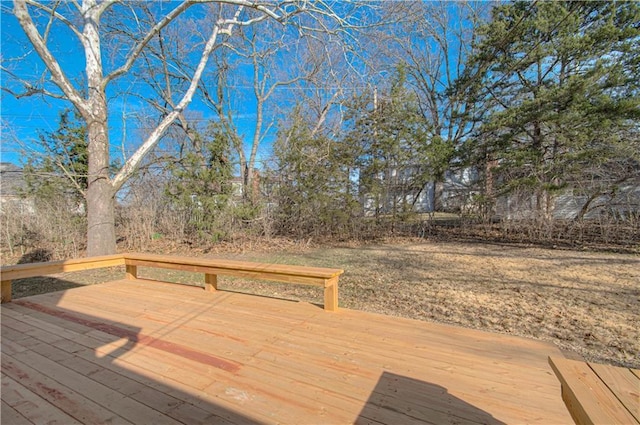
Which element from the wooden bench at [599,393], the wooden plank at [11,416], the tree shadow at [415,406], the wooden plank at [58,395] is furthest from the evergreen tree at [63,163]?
the wooden bench at [599,393]

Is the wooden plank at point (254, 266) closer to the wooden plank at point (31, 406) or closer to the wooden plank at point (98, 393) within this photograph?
the wooden plank at point (98, 393)

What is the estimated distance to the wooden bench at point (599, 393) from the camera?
1.00 meters

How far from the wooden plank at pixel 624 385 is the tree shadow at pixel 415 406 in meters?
0.49

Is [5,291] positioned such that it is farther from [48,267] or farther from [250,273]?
[250,273]

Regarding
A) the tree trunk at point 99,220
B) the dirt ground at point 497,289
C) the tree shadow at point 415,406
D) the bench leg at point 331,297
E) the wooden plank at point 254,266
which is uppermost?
the tree trunk at point 99,220

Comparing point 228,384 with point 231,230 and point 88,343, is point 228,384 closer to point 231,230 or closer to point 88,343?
point 88,343

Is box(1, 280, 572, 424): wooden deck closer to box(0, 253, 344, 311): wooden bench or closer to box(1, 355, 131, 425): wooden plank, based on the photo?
box(1, 355, 131, 425): wooden plank

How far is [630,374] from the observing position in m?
1.31

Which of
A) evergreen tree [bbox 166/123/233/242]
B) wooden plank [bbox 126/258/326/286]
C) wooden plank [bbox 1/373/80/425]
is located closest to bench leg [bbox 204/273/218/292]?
wooden plank [bbox 126/258/326/286]

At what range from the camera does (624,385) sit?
1.21 m

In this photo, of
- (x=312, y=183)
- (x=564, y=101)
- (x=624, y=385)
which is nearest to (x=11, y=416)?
(x=624, y=385)

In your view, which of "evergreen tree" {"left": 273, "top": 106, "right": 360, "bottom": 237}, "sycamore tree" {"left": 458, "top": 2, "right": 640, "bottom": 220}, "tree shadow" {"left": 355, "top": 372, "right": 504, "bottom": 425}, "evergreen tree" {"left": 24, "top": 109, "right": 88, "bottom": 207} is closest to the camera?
"tree shadow" {"left": 355, "top": 372, "right": 504, "bottom": 425}

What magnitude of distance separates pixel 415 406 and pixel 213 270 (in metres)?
2.60

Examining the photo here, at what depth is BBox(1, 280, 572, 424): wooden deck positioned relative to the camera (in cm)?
154
